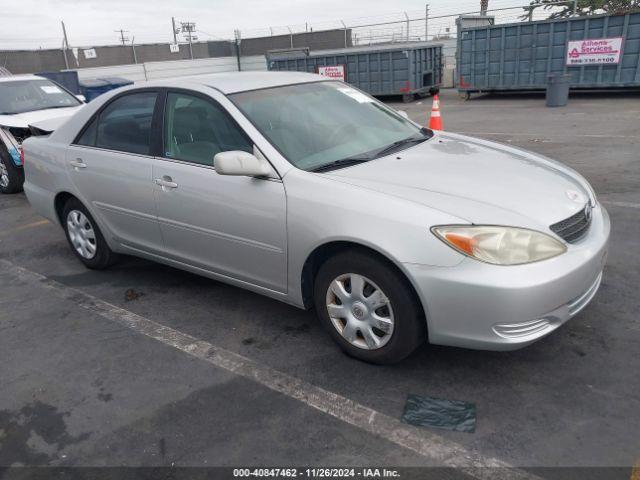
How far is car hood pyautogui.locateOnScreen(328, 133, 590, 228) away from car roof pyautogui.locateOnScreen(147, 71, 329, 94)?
102 centimetres

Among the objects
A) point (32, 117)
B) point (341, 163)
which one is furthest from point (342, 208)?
point (32, 117)

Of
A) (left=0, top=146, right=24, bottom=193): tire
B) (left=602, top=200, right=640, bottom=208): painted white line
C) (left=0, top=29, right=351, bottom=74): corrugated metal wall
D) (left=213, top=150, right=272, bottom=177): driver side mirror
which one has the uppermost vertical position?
(left=0, top=29, right=351, bottom=74): corrugated metal wall

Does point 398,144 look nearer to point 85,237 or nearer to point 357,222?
point 357,222

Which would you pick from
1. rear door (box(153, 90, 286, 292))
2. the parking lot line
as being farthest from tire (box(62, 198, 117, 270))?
the parking lot line

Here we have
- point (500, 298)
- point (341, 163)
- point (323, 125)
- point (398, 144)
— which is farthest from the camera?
point (398, 144)

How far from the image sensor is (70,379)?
315cm

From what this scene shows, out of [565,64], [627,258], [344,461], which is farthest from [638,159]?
[565,64]

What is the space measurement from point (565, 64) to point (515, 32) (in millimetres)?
1679

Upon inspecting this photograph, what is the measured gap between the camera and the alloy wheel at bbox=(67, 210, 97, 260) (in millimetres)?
4578

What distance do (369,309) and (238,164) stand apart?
3.58 ft

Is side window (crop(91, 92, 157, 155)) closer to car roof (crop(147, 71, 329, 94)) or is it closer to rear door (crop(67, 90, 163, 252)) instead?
rear door (crop(67, 90, 163, 252))

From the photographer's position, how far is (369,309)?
2887 mm

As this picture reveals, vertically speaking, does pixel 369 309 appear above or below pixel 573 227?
below

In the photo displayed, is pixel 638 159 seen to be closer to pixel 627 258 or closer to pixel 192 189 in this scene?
pixel 627 258
